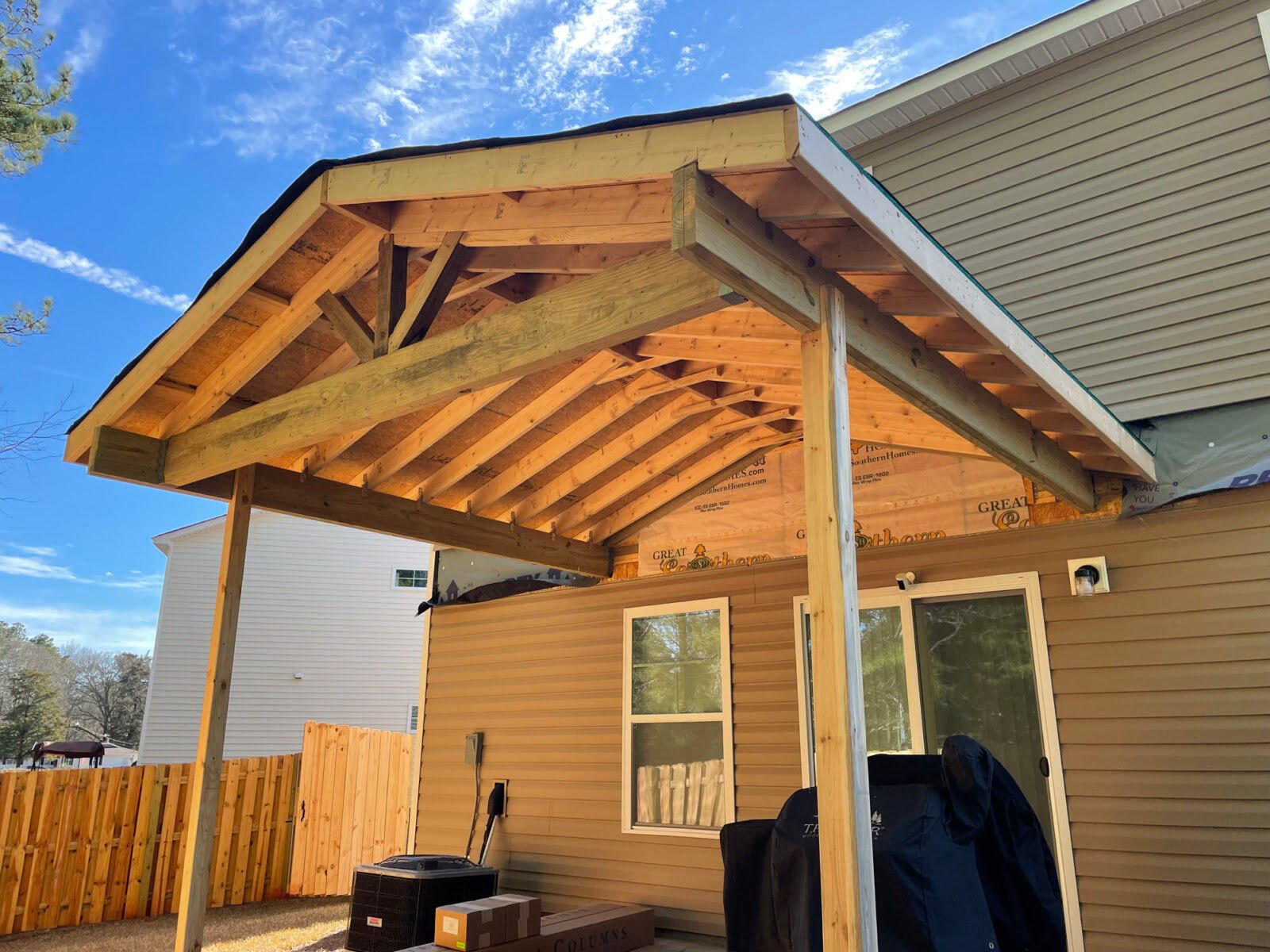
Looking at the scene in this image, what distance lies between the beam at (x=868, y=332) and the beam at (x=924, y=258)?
28 centimetres

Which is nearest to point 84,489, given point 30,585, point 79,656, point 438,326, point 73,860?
point 30,585

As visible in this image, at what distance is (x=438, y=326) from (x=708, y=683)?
2947mm

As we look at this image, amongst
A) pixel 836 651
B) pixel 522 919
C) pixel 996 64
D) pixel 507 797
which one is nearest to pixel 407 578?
pixel 507 797

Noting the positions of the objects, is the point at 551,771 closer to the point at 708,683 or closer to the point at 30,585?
the point at 708,683

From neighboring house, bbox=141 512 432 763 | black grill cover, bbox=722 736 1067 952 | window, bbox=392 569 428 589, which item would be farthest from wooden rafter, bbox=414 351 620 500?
window, bbox=392 569 428 589

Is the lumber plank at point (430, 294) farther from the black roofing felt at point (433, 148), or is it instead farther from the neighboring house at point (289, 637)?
the neighboring house at point (289, 637)

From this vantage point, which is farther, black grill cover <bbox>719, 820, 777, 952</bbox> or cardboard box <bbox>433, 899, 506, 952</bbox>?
cardboard box <bbox>433, 899, 506, 952</bbox>

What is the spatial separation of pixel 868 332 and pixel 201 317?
2960mm

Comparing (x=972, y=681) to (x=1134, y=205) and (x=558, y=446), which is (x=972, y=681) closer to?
(x=558, y=446)

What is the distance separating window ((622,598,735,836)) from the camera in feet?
19.1

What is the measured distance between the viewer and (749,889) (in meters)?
3.21

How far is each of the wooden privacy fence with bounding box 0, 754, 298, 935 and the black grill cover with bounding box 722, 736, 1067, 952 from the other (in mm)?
6631

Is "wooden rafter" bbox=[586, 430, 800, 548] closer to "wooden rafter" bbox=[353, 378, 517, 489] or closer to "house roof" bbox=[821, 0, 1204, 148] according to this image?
"wooden rafter" bbox=[353, 378, 517, 489]

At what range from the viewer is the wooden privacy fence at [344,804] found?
8742mm
